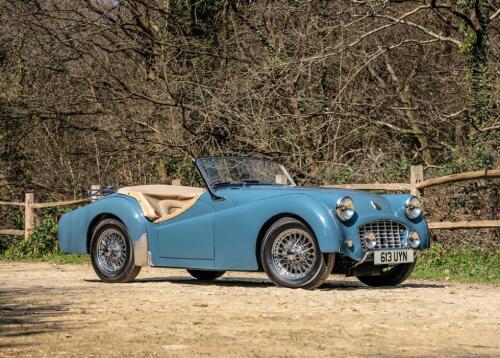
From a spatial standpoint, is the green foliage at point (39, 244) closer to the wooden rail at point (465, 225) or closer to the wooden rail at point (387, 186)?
the wooden rail at point (387, 186)

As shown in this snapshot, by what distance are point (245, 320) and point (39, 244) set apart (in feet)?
41.3

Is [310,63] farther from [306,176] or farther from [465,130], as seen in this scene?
[465,130]

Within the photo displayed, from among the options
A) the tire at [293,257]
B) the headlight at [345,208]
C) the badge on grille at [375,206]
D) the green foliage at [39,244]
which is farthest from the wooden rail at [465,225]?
the green foliage at [39,244]

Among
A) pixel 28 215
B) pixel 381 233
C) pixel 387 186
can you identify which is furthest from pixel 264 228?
pixel 28 215

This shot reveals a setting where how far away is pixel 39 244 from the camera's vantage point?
64.8ft

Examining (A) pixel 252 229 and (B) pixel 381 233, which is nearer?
(B) pixel 381 233

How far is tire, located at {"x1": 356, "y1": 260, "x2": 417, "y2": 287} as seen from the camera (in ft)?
37.3

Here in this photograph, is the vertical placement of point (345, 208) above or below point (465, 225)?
above

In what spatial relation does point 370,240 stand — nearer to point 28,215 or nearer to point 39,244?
point 39,244

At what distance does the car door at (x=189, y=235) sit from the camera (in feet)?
36.9

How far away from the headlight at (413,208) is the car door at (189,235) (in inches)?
86.7

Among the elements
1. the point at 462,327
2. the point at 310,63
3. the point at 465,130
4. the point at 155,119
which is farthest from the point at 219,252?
the point at 155,119

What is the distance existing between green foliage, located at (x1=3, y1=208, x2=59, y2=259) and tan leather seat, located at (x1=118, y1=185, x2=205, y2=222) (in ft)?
25.1

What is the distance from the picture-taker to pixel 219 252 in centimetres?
1110
